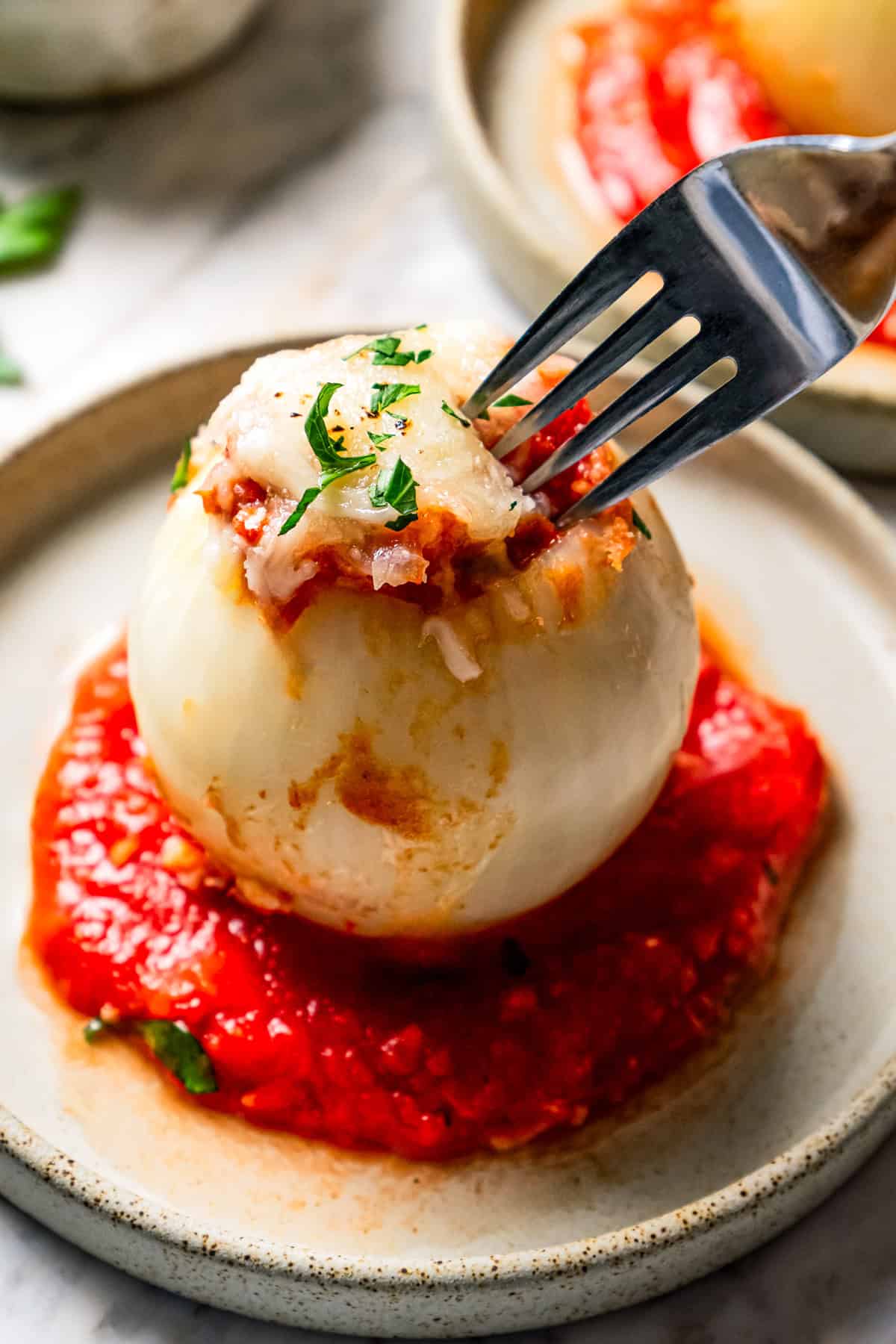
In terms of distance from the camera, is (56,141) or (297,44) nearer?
(56,141)

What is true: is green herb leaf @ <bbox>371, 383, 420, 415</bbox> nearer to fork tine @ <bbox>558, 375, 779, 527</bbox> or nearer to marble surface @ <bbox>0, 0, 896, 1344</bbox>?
fork tine @ <bbox>558, 375, 779, 527</bbox>

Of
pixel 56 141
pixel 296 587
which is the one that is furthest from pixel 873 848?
pixel 56 141

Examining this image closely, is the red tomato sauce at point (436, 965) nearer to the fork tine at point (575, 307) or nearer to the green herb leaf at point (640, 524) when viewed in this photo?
the green herb leaf at point (640, 524)

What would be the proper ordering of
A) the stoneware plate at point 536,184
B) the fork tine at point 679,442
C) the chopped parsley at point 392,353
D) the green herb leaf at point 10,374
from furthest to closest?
the green herb leaf at point 10,374 → the stoneware plate at point 536,184 → the chopped parsley at point 392,353 → the fork tine at point 679,442

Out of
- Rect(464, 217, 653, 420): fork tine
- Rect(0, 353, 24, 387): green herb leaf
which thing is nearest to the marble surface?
Rect(0, 353, 24, 387): green herb leaf

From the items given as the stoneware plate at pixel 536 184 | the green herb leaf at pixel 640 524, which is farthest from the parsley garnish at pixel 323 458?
the stoneware plate at pixel 536 184

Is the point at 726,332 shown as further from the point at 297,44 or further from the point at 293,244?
the point at 297,44

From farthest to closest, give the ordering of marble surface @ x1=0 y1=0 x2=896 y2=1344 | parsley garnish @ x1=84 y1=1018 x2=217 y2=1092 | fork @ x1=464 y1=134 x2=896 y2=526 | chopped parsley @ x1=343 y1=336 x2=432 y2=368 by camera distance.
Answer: marble surface @ x1=0 y1=0 x2=896 y2=1344 < parsley garnish @ x1=84 y1=1018 x2=217 y2=1092 < chopped parsley @ x1=343 y1=336 x2=432 y2=368 < fork @ x1=464 y1=134 x2=896 y2=526
